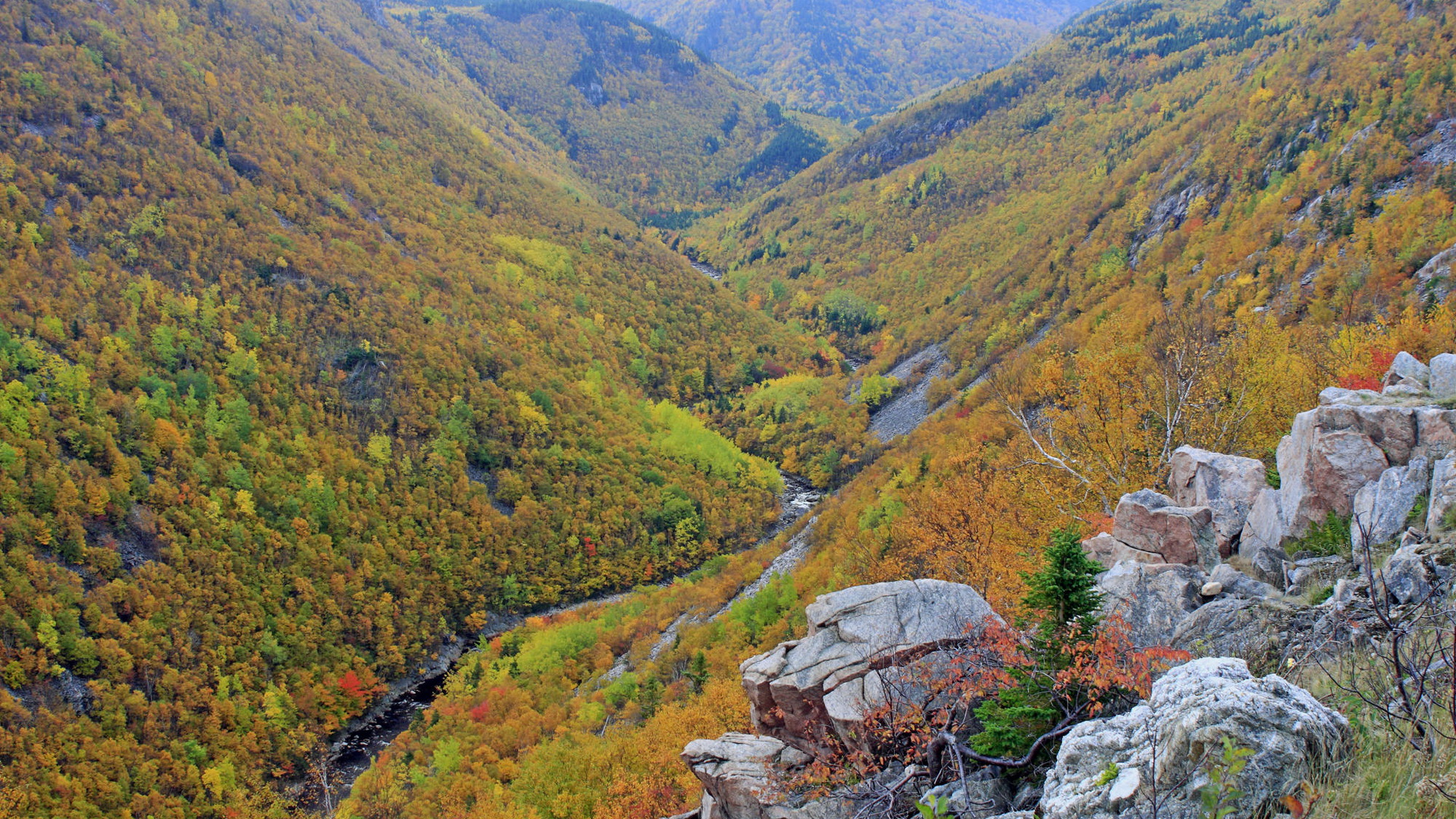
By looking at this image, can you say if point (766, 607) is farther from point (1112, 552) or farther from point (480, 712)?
point (1112, 552)

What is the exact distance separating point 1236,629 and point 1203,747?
287 inches

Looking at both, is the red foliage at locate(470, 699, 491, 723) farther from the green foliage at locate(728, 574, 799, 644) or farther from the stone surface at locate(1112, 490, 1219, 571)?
the stone surface at locate(1112, 490, 1219, 571)

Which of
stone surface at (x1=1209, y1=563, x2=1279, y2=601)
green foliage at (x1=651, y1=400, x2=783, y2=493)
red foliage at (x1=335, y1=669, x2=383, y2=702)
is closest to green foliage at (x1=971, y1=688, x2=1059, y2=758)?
stone surface at (x1=1209, y1=563, x2=1279, y2=601)

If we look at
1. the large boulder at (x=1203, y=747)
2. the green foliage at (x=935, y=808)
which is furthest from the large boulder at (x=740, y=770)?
the large boulder at (x=1203, y=747)

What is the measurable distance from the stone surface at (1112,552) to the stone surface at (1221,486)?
5.84 ft

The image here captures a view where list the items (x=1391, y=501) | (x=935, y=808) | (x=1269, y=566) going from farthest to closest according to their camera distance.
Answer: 1. (x=1269, y=566)
2. (x=1391, y=501)
3. (x=935, y=808)

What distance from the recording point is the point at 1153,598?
17219mm

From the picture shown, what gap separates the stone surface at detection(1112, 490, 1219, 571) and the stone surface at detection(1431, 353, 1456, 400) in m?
5.64

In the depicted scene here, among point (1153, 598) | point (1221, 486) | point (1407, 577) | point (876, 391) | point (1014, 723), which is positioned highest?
point (1407, 577)

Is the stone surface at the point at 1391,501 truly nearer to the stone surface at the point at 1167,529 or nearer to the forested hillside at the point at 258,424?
the stone surface at the point at 1167,529

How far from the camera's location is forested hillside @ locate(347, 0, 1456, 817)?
33.7m

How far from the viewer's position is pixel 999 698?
44.9ft

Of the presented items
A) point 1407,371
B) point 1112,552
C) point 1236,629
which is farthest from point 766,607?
point 1236,629

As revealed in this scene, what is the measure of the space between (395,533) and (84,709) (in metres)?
35.0
